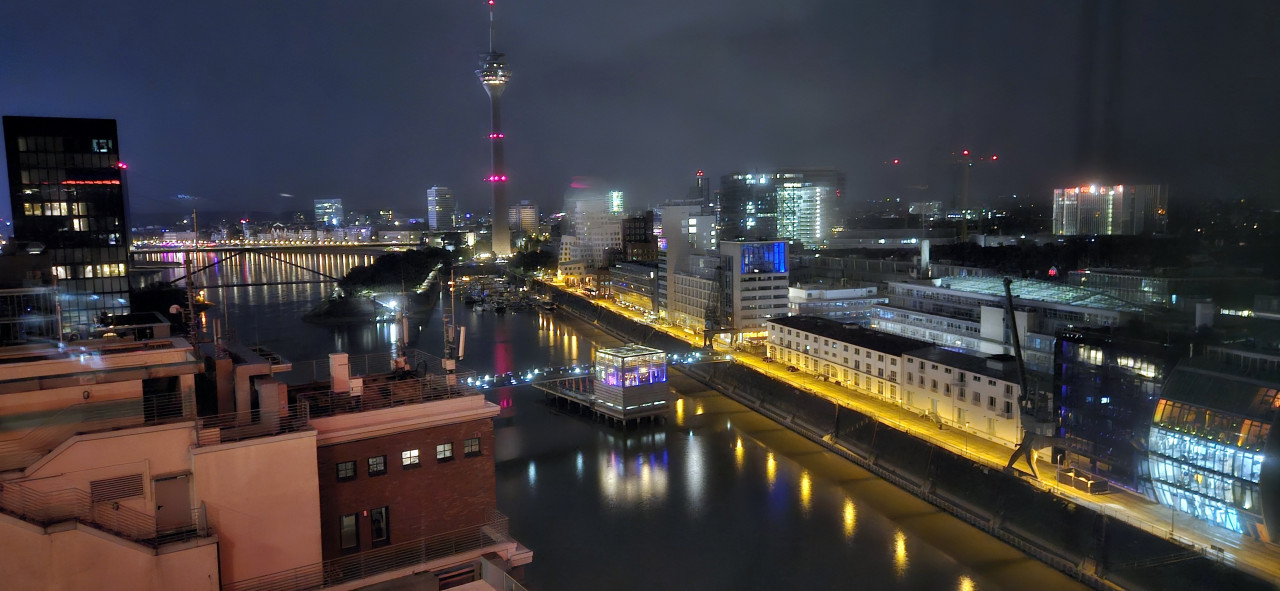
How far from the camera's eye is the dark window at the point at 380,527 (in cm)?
248

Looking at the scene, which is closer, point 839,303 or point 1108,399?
point 1108,399

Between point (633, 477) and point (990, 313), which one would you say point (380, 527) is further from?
point (990, 313)

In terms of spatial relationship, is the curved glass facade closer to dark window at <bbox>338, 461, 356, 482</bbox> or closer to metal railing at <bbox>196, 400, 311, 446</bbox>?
dark window at <bbox>338, 461, 356, 482</bbox>

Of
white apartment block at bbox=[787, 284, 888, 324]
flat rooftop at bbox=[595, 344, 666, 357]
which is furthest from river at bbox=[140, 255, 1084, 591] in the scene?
white apartment block at bbox=[787, 284, 888, 324]

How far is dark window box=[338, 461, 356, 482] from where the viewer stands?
2414mm

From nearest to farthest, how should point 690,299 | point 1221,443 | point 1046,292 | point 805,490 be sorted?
point 1221,443 → point 805,490 → point 1046,292 → point 690,299

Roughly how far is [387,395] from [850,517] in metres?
3.85

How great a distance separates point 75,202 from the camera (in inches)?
310

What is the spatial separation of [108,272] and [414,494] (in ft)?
24.6

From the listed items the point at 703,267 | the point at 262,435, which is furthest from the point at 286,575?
the point at 703,267

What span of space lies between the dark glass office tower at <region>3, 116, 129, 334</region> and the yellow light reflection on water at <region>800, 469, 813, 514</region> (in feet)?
22.3

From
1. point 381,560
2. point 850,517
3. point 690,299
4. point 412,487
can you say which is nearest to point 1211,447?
point 850,517

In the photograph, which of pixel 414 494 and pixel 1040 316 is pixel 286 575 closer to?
pixel 414 494

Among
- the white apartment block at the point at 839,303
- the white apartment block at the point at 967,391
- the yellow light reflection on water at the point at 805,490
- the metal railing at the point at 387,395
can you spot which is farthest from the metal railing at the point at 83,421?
the white apartment block at the point at 839,303
